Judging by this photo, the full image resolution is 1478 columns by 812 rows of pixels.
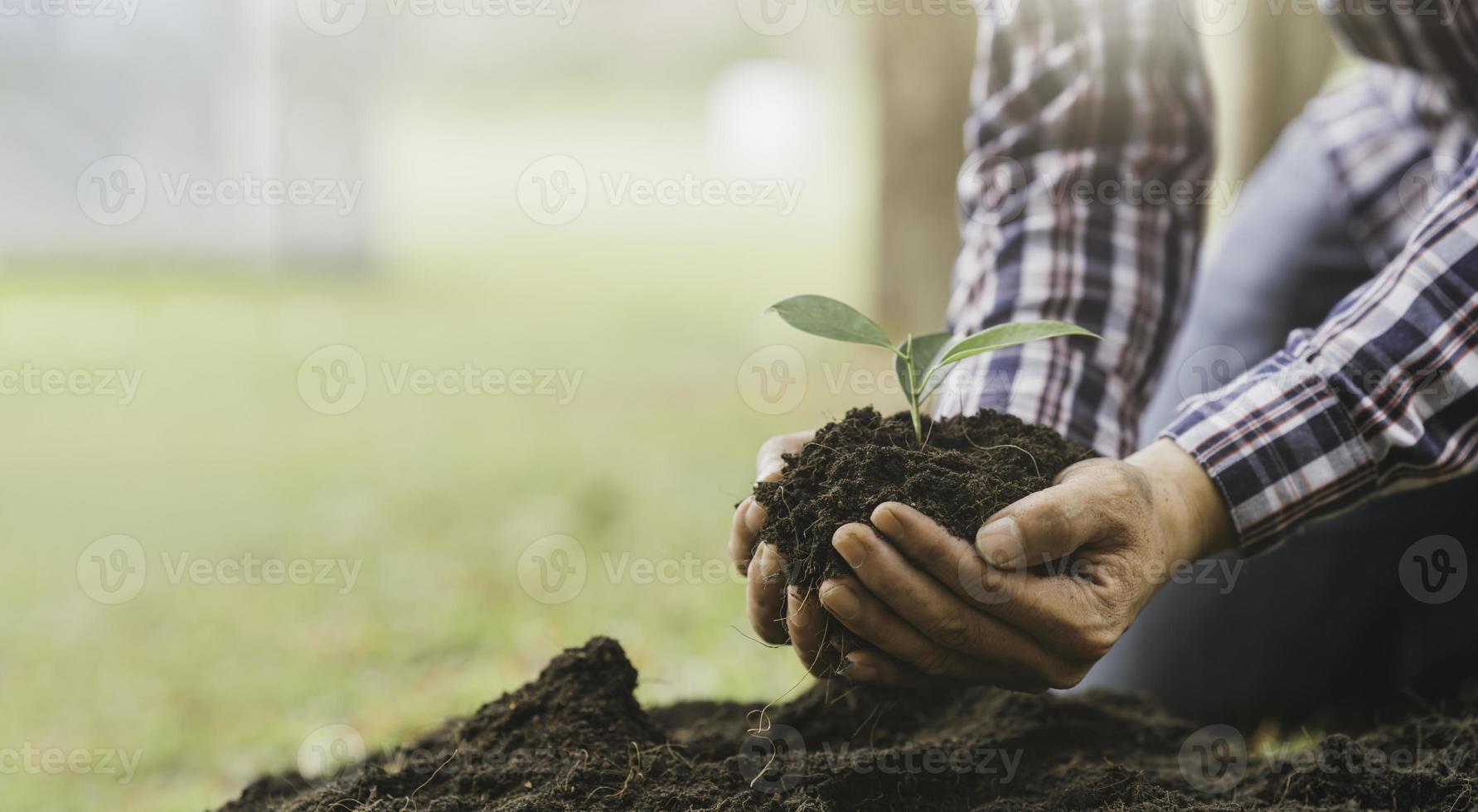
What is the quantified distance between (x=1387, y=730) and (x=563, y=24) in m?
10.2

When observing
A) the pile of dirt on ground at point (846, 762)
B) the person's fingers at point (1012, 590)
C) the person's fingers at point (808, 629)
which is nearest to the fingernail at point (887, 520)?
the person's fingers at point (1012, 590)

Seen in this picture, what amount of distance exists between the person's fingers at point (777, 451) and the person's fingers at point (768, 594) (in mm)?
123

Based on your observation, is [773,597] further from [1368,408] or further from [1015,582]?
[1368,408]

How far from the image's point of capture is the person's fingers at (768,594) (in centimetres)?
120

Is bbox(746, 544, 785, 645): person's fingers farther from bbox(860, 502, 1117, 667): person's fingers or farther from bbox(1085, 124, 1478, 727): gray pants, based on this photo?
bbox(1085, 124, 1478, 727): gray pants

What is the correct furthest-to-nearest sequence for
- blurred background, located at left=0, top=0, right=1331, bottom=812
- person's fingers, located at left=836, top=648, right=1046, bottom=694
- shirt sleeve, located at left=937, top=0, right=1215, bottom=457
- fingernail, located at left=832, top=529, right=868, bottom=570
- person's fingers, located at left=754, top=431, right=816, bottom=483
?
blurred background, located at left=0, top=0, right=1331, bottom=812 → shirt sleeve, located at left=937, top=0, right=1215, bottom=457 → person's fingers, located at left=754, top=431, right=816, bottom=483 → person's fingers, located at left=836, top=648, right=1046, bottom=694 → fingernail, located at left=832, top=529, right=868, bottom=570

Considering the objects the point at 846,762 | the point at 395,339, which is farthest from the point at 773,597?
the point at 395,339

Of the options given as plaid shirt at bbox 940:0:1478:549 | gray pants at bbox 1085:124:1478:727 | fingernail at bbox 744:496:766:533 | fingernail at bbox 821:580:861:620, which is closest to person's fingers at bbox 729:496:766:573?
fingernail at bbox 744:496:766:533

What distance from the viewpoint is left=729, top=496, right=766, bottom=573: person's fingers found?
4.04 feet

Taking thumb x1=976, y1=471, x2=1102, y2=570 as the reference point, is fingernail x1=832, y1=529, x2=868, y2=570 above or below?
above

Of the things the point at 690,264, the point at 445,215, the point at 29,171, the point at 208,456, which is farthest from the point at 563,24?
the point at 208,456

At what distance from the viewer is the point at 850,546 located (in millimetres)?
1104

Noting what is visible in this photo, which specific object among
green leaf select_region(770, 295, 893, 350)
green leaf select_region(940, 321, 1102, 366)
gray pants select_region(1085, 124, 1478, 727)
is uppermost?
green leaf select_region(770, 295, 893, 350)

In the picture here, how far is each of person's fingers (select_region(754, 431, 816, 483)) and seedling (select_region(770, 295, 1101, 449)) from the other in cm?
13
